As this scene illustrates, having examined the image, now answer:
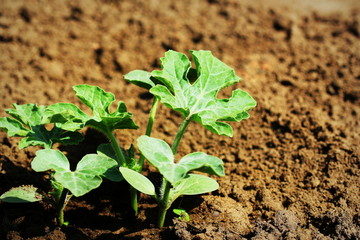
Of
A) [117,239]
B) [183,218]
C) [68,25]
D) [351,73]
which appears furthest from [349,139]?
[68,25]

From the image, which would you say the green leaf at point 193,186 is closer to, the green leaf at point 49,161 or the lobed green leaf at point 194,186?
the lobed green leaf at point 194,186

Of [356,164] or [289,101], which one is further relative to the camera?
[289,101]

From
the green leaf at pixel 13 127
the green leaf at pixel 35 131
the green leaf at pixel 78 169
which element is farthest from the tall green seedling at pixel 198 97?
the green leaf at pixel 13 127

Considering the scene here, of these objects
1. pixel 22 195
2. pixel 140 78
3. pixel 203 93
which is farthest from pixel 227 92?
pixel 22 195

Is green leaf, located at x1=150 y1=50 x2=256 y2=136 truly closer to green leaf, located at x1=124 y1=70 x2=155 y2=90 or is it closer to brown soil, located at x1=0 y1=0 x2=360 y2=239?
green leaf, located at x1=124 y1=70 x2=155 y2=90

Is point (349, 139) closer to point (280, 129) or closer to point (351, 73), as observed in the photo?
point (280, 129)

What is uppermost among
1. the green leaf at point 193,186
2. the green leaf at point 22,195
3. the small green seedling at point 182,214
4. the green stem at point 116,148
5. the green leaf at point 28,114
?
the green leaf at point 28,114
